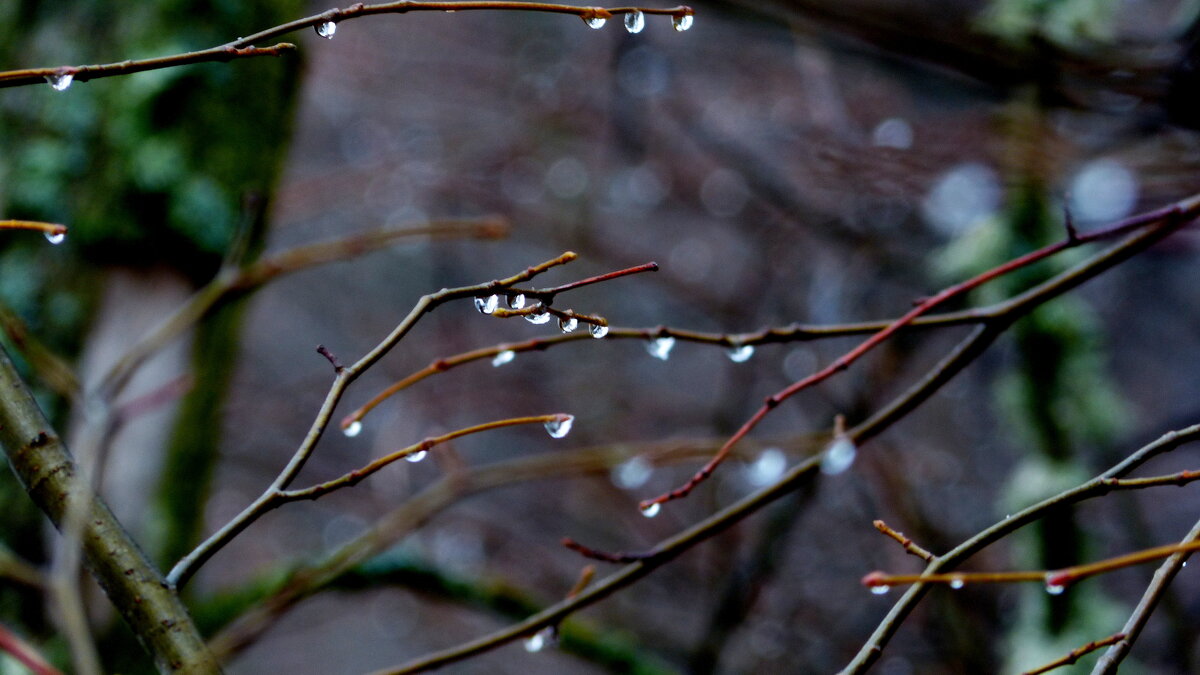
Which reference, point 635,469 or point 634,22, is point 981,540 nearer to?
point 634,22

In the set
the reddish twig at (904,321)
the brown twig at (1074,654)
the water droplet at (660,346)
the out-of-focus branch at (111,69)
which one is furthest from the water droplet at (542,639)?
the out-of-focus branch at (111,69)

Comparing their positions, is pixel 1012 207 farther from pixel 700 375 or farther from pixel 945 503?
pixel 700 375

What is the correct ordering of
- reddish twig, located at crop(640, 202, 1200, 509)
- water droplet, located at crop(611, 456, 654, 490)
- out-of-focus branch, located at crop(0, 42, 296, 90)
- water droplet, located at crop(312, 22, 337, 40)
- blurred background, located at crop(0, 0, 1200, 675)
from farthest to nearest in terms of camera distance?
1. blurred background, located at crop(0, 0, 1200, 675)
2. water droplet, located at crop(611, 456, 654, 490)
3. reddish twig, located at crop(640, 202, 1200, 509)
4. water droplet, located at crop(312, 22, 337, 40)
5. out-of-focus branch, located at crop(0, 42, 296, 90)

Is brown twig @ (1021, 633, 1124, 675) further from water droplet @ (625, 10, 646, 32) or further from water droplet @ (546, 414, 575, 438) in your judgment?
water droplet @ (625, 10, 646, 32)

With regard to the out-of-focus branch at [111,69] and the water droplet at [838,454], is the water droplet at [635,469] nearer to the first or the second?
the water droplet at [838,454]

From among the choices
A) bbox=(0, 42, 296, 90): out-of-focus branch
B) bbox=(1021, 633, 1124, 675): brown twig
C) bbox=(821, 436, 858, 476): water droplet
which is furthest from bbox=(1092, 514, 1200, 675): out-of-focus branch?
bbox=(0, 42, 296, 90): out-of-focus branch

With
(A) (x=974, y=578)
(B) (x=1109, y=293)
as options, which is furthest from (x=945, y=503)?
(A) (x=974, y=578)
